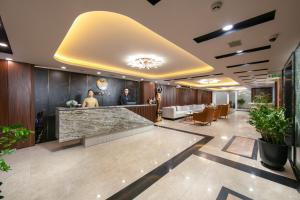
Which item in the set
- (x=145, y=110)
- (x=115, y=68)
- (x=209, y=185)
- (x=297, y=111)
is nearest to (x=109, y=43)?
(x=115, y=68)

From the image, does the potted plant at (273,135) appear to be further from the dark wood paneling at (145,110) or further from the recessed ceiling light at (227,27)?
the dark wood paneling at (145,110)

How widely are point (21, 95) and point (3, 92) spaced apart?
1.23 ft

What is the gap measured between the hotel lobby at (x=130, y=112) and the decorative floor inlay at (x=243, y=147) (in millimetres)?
32

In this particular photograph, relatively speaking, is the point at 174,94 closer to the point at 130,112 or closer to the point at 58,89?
the point at 130,112

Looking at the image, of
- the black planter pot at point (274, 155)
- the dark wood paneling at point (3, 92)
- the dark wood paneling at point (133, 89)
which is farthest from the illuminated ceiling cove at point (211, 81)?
the dark wood paneling at point (3, 92)

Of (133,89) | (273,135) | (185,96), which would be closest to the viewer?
(273,135)

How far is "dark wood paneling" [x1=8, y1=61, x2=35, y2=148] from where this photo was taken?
3.79m

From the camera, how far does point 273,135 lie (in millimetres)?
2814

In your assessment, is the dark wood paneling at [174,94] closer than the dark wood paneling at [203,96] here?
Yes

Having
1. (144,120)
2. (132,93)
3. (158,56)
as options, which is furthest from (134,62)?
(132,93)

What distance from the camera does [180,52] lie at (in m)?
3.98

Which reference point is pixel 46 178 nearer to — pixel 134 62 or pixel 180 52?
pixel 134 62

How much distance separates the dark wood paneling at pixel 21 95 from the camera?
379 centimetres

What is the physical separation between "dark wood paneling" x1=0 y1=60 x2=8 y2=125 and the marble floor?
1.07 meters
